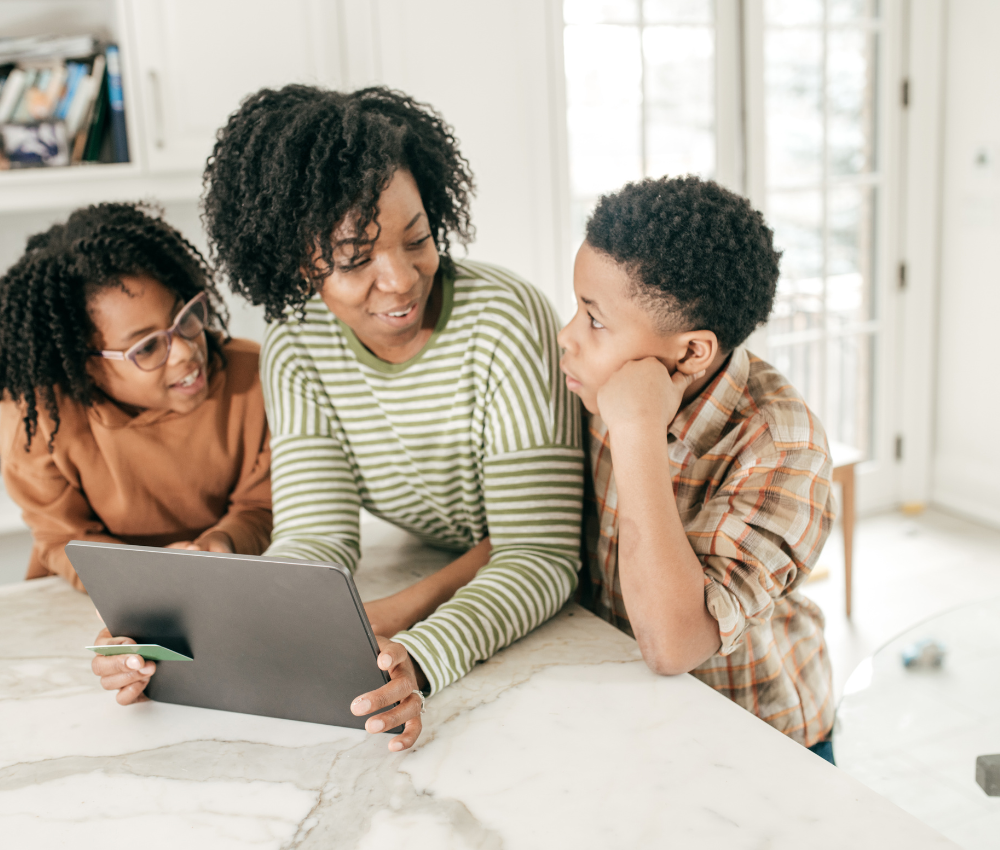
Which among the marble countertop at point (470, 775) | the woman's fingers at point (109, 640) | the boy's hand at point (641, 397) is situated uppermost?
the boy's hand at point (641, 397)

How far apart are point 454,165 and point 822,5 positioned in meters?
2.42

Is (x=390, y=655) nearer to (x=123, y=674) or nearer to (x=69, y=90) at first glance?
(x=123, y=674)

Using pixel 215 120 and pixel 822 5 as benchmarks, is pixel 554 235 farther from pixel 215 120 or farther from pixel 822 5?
pixel 822 5

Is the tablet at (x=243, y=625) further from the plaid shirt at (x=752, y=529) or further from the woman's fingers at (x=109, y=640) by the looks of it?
the plaid shirt at (x=752, y=529)

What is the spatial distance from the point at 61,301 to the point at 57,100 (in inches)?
49.4

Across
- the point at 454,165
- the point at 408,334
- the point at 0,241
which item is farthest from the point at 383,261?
the point at 0,241

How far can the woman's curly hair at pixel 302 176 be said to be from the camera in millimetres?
1033

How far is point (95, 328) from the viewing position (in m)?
1.29

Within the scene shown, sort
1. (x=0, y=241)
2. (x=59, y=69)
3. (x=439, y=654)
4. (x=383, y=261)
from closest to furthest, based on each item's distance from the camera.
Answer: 1. (x=439, y=654)
2. (x=383, y=261)
3. (x=59, y=69)
4. (x=0, y=241)

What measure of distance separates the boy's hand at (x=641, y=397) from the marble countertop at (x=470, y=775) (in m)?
0.26

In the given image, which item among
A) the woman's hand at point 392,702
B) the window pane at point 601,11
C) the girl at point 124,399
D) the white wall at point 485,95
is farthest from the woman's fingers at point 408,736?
the window pane at point 601,11

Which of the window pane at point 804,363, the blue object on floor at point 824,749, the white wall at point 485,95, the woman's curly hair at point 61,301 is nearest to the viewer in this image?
the blue object on floor at point 824,749

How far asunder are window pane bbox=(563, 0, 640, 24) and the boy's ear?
6.61ft

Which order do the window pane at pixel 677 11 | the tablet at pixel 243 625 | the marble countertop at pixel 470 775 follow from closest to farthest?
the marble countertop at pixel 470 775
the tablet at pixel 243 625
the window pane at pixel 677 11
